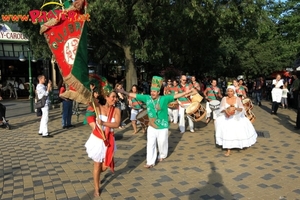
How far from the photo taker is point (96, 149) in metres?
4.63

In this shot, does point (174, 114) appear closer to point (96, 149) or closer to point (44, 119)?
point (44, 119)

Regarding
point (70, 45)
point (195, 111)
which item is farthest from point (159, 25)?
point (70, 45)

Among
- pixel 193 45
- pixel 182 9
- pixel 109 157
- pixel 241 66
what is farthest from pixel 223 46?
pixel 109 157

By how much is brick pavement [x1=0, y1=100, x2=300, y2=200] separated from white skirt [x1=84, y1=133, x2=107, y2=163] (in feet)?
2.09

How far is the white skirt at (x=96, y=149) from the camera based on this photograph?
462 cm

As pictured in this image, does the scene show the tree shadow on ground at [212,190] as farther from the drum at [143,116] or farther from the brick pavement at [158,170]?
the drum at [143,116]

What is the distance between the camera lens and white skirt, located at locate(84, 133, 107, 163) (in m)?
4.62

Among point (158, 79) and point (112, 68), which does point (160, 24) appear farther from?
point (112, 68)

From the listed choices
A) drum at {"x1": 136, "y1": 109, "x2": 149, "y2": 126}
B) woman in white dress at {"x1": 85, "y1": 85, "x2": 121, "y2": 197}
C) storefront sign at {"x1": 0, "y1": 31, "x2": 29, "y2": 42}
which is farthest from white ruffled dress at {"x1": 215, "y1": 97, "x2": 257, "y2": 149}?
storefront sign at {"x1": 0, "y1": 31, "x2": 29, "y2": 42}

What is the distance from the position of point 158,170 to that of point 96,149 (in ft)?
5.86

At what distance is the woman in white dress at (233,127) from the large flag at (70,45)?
366cm

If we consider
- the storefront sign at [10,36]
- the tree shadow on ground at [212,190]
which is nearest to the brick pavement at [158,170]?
the tree shadow on ground at [212,190]

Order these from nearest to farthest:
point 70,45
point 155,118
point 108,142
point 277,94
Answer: point 70,45
point 108,142
point 155,118
point 277,94

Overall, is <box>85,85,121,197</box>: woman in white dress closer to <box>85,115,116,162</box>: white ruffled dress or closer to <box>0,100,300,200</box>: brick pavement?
<box>85,115,116,162</box>: white ruffled dress
